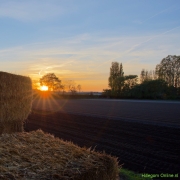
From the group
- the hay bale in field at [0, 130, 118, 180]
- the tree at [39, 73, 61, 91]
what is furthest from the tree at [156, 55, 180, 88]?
the hay bale in field at [0, 130, 118, 180]

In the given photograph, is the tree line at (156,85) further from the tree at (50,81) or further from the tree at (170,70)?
the tree at (50,81)

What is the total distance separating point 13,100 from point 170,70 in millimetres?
63756

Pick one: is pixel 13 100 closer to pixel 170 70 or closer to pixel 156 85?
pixel 156 85

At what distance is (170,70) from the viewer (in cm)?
6388

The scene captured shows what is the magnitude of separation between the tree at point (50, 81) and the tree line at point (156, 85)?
18354 mm

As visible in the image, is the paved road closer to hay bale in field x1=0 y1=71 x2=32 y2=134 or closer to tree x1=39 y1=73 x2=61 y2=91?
hay bale in field x1=0 y1=71 x2=32 y2=134

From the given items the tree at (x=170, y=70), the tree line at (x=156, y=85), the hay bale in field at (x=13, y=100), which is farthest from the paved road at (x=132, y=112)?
the tree at (x=170, y=70)

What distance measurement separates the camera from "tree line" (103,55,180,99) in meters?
55.7

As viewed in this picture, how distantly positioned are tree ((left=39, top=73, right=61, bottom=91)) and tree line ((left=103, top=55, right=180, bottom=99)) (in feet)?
60.2

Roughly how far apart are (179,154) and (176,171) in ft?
5.24

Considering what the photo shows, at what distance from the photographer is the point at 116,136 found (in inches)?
362

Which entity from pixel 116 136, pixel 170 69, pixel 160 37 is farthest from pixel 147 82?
pixel 116 136

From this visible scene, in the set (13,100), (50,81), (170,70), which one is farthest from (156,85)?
(13,100)

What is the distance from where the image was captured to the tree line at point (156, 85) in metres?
55.7
